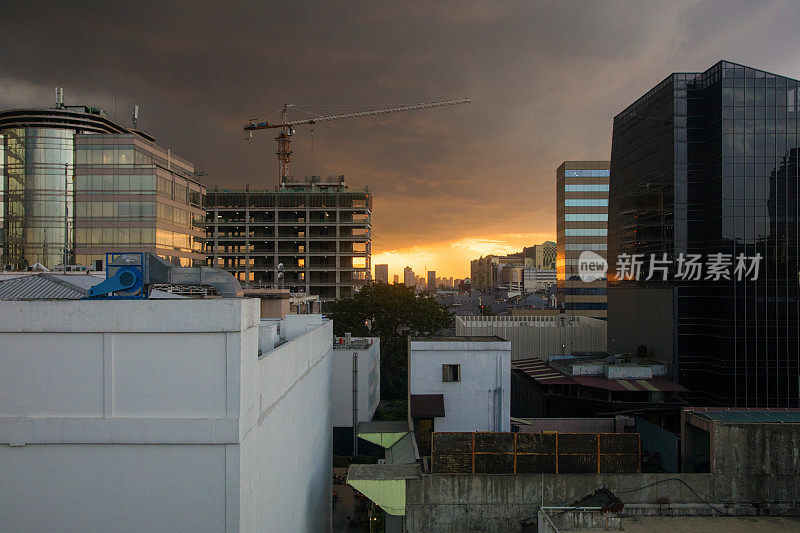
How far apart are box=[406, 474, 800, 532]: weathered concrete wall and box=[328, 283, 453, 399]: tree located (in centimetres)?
3165

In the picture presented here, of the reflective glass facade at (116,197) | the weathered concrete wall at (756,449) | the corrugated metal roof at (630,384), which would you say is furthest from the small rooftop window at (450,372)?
the reflective glass facade at (116,197)

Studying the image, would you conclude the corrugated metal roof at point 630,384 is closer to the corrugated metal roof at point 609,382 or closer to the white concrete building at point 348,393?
the corrugated metal roof at point 609,382

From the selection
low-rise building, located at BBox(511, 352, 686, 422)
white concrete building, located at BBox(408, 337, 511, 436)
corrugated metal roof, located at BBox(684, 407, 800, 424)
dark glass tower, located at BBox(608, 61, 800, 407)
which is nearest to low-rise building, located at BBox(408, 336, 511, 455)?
white concrete building, located at BBox(408, 337, 511, 436)

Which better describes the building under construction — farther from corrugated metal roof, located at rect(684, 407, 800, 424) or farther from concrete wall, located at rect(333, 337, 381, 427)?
corrugated metal roof, located at rect(684, 407, 800, 424)

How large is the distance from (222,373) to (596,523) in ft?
46.2

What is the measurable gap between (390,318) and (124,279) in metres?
41.8

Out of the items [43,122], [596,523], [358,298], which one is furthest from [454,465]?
[43,122]

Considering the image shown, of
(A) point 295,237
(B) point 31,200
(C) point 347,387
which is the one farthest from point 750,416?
(A) point 295,237

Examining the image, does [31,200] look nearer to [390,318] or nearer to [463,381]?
[390,318]

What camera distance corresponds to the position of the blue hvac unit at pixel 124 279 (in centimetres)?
1105

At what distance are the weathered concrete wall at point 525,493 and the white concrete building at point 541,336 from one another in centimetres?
2449

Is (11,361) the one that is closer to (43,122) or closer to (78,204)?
(78,204)

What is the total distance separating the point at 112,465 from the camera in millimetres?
9023

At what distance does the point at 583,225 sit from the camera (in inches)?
3098
